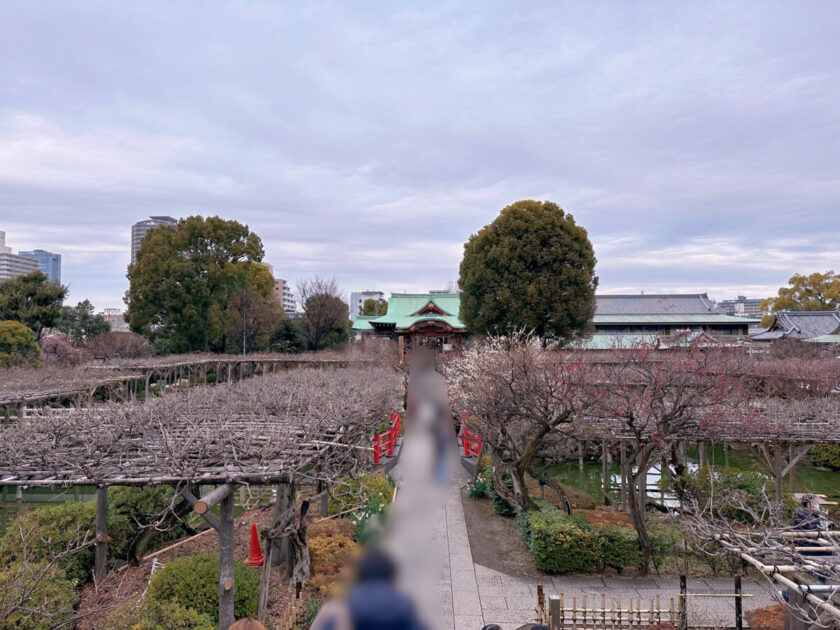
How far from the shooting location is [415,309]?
111 ft

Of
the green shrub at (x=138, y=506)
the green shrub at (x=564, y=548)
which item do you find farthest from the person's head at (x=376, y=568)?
the green shrub at (x=138, y=506)

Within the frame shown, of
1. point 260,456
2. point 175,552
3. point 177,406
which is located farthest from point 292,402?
point 260,456

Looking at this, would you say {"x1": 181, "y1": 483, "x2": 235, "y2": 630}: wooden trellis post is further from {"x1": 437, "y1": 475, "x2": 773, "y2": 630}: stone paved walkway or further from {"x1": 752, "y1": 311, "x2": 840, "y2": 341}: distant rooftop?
{"x1": 752, "y1": 311, "x2": 840, "y2": 341}: distant rooftop

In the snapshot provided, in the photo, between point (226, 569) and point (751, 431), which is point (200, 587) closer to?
point (226, 569)

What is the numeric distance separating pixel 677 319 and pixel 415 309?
16.4m

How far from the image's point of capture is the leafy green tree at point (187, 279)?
2691 centimetres

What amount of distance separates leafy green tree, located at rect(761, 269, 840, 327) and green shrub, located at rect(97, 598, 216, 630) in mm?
41934

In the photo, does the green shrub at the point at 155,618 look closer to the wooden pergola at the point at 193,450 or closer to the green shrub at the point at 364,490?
the wooden pergola at the point at 193,450

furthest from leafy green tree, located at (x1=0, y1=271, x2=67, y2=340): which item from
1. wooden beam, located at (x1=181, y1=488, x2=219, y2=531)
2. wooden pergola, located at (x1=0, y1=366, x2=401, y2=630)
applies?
wooden beam, located at (x1=181, y1=488, x2=219, y2=531)

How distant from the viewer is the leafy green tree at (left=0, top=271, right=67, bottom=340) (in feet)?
80.1

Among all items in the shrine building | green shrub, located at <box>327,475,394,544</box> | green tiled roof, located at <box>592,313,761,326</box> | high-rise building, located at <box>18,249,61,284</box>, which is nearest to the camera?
green shrub, located at <box>327,475,394,544</box>

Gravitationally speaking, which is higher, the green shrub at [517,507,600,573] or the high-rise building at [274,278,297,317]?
the high-rise building at [274,278,297,317]

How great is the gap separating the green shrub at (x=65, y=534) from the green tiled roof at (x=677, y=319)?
83.4ft

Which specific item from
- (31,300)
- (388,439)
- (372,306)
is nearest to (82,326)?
(31,300)
